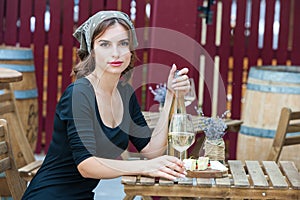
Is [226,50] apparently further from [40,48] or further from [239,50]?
[40,48]

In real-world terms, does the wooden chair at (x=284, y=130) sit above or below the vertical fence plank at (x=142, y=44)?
below

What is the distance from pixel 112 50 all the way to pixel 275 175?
0.86 metres

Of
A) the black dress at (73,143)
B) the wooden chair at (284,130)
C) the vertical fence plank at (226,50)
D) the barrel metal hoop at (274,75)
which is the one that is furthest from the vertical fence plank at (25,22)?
the black dress at (73,143)

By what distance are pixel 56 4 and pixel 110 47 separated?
3.93 meters

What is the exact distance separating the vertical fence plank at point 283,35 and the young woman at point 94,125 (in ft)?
12.7

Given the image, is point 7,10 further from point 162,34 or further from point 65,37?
point 162,34

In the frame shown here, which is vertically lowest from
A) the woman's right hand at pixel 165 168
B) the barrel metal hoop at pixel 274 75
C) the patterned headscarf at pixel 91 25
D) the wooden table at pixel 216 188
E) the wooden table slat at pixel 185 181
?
the wooden table at pixel 216 188

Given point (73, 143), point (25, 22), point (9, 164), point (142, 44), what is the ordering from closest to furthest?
point (73, 143) → point (9, 164) → point (142, 44) → point (25, 22)

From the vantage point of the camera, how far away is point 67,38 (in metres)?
6.83

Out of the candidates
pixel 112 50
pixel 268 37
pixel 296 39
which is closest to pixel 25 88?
pixel 268 37

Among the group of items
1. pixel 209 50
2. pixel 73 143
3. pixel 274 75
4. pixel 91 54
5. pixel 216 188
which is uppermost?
pixel 91 54

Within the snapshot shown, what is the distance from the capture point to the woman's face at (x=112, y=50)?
9.71 feet

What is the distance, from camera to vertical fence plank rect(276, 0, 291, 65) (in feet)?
22.5

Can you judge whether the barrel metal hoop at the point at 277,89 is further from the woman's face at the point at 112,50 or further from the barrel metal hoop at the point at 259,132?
the woman's face at the point at 112,50
